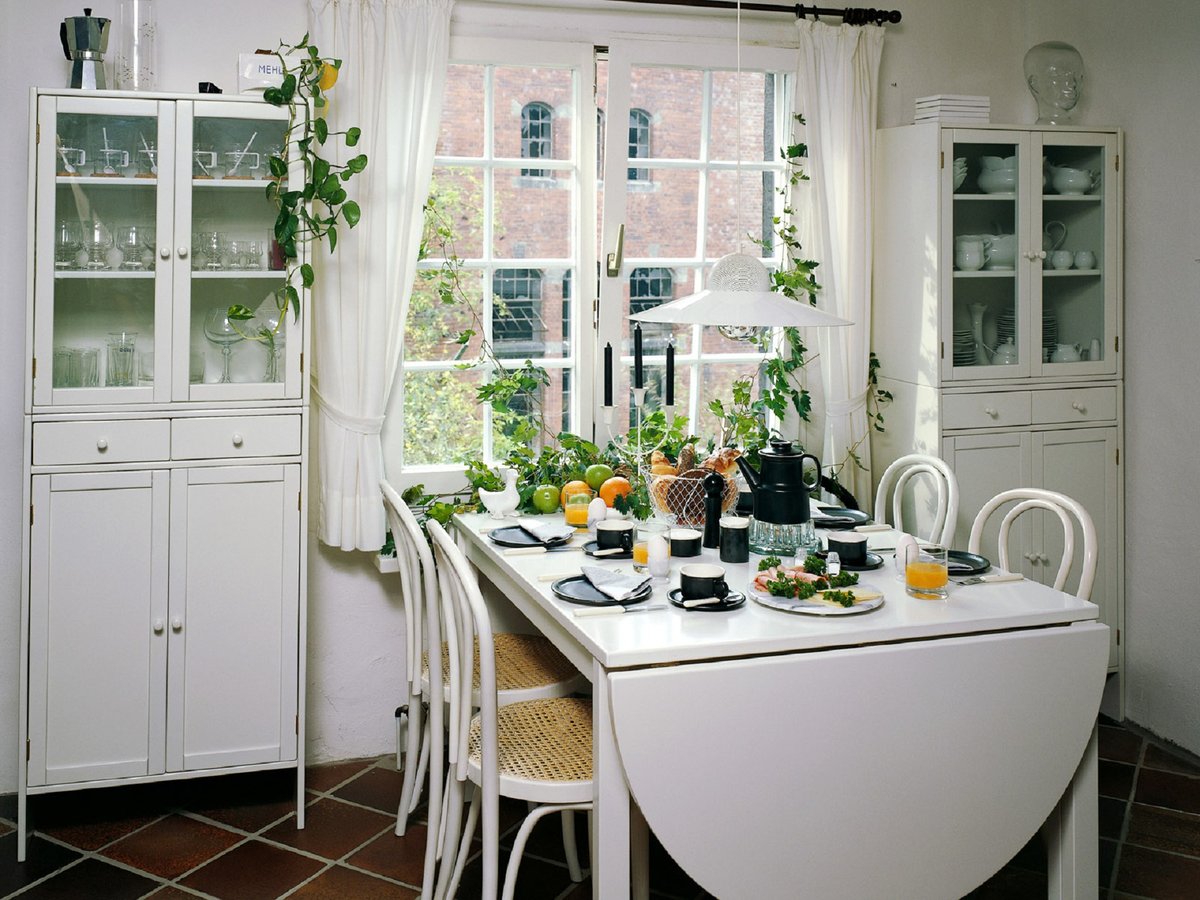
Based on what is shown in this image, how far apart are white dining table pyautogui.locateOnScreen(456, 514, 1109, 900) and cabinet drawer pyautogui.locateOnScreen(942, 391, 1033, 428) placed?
1259 mm

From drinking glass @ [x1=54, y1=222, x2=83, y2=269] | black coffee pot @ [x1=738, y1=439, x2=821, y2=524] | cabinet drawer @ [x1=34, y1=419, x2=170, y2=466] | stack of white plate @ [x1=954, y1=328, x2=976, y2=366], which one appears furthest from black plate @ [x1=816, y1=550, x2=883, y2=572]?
drinking glass @ [x1=54, y1=222, x2=83, y2=269]

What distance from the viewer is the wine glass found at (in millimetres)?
2930

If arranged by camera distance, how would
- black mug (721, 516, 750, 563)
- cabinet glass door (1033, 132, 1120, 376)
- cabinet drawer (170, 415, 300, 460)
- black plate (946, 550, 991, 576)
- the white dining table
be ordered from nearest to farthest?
the white dining table
black plate (946, 550, 991, 576)
black mug (721, 516, 750, 563)
cabinet drawer (170, 415, 300, 460)
cabinet glass door (1033, 132, 1120, 376)

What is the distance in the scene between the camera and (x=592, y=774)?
2150 mm

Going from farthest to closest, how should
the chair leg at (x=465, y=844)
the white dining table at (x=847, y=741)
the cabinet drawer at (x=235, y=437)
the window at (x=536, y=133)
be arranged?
the window at (x=536, y=133), the cabinet drawer at (x=235, y=437), the chair leg at (x=465, y=844), the white dining table at (x=847, y=741)

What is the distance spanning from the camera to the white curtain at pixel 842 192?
11.7ft

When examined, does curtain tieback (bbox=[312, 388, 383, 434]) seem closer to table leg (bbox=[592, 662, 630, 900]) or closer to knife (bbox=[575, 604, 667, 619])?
knife (bbox=[575, 604, 667, 619])

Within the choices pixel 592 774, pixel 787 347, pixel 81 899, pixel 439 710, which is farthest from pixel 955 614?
pixel 81 899

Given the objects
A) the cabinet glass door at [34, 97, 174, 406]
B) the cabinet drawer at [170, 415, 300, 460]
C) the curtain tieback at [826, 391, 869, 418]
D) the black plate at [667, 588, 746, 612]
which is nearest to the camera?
the black plate at [667, 588, 746, 612]

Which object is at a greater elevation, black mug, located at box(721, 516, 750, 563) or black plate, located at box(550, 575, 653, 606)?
black mug, located at box(721, 516, 750, 563)

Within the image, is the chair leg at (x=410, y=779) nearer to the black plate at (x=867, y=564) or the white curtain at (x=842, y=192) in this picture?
the black plate at (x=867, y=564)

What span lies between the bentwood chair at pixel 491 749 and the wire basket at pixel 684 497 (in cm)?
68

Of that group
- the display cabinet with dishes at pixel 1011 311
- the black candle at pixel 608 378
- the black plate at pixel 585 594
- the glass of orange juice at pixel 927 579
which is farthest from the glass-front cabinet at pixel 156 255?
the display cabinet with dishes at pixel 1011 311

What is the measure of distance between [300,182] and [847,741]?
1919 mm
